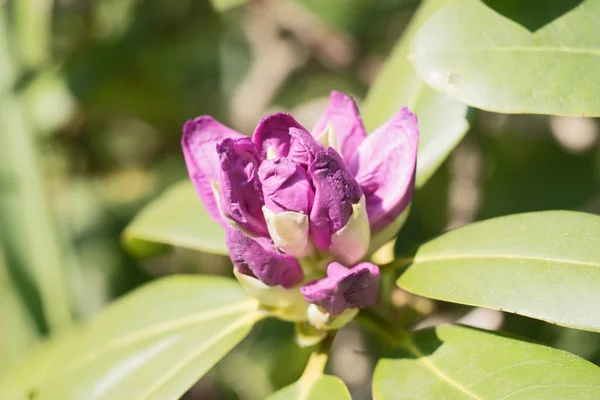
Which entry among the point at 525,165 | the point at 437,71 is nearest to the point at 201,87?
the point at 525,165

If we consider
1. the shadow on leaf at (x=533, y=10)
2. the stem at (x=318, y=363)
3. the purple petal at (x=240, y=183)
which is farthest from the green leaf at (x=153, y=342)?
the shadow on leaf at (x=533, y=10)

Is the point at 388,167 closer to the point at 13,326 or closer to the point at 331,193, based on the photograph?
the point at 331,193

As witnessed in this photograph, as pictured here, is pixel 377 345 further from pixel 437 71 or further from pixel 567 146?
pixel 437 71

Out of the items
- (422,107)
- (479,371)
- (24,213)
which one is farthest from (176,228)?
(24,213)

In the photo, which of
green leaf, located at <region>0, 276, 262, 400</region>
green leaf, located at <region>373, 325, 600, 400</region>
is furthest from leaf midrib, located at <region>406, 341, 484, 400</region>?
green leaf, located at <region>0, 276, 262, 400</region>

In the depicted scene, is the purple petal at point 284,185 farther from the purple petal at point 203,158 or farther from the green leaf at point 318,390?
the green leaf at point 318,390

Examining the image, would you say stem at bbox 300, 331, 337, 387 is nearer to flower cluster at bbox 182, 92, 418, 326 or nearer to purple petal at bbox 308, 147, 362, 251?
flower cluster at bbox 182, 92, 418, 326

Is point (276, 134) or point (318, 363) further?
point (318, 363)
